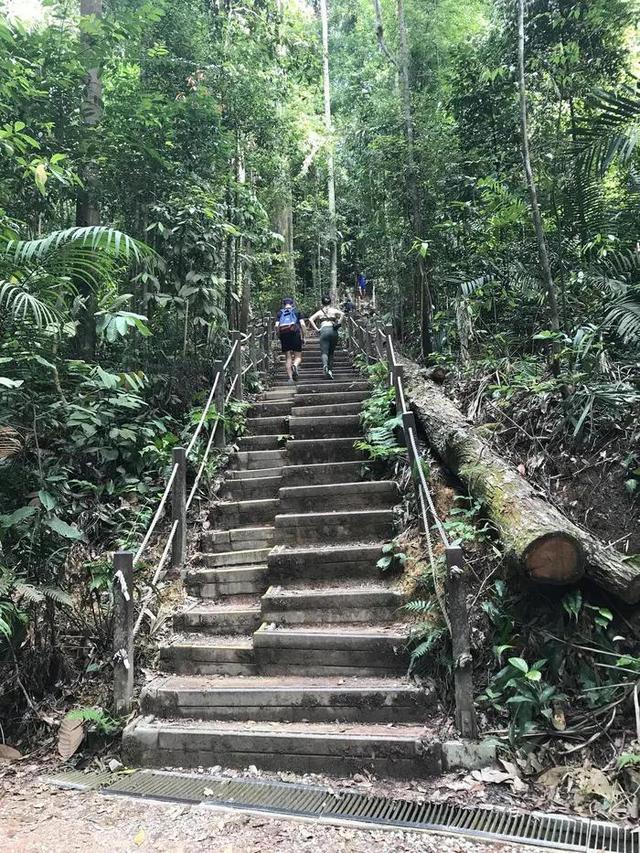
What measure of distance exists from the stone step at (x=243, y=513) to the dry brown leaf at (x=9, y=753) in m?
2.61

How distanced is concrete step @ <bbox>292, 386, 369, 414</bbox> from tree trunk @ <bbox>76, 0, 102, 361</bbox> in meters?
2.93

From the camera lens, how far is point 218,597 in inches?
202

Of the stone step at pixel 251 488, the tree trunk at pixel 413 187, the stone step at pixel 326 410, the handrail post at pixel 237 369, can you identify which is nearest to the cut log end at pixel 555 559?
the stone step at pixel 251 488

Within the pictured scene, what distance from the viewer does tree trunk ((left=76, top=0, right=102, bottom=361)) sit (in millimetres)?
7117

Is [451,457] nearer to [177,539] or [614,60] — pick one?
[177,539]

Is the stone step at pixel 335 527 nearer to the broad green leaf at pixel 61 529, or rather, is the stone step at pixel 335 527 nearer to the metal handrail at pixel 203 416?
the metal handrail at pixel 203 416

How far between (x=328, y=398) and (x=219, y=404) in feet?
5.62

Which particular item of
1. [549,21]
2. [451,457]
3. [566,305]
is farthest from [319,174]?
[451,457]

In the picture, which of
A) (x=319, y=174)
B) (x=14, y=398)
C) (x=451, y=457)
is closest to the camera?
(x=14, y=398)

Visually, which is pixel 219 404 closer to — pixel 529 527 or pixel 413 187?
pixel 529 527

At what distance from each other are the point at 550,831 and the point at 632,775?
1.80 ft

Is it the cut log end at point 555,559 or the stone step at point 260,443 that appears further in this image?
the stone step at point 260,443

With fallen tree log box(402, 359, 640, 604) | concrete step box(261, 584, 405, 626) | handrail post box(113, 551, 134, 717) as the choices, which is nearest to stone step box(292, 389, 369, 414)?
fallen tree log box(402, 359, 640, 604)

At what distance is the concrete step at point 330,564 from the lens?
485 cm
